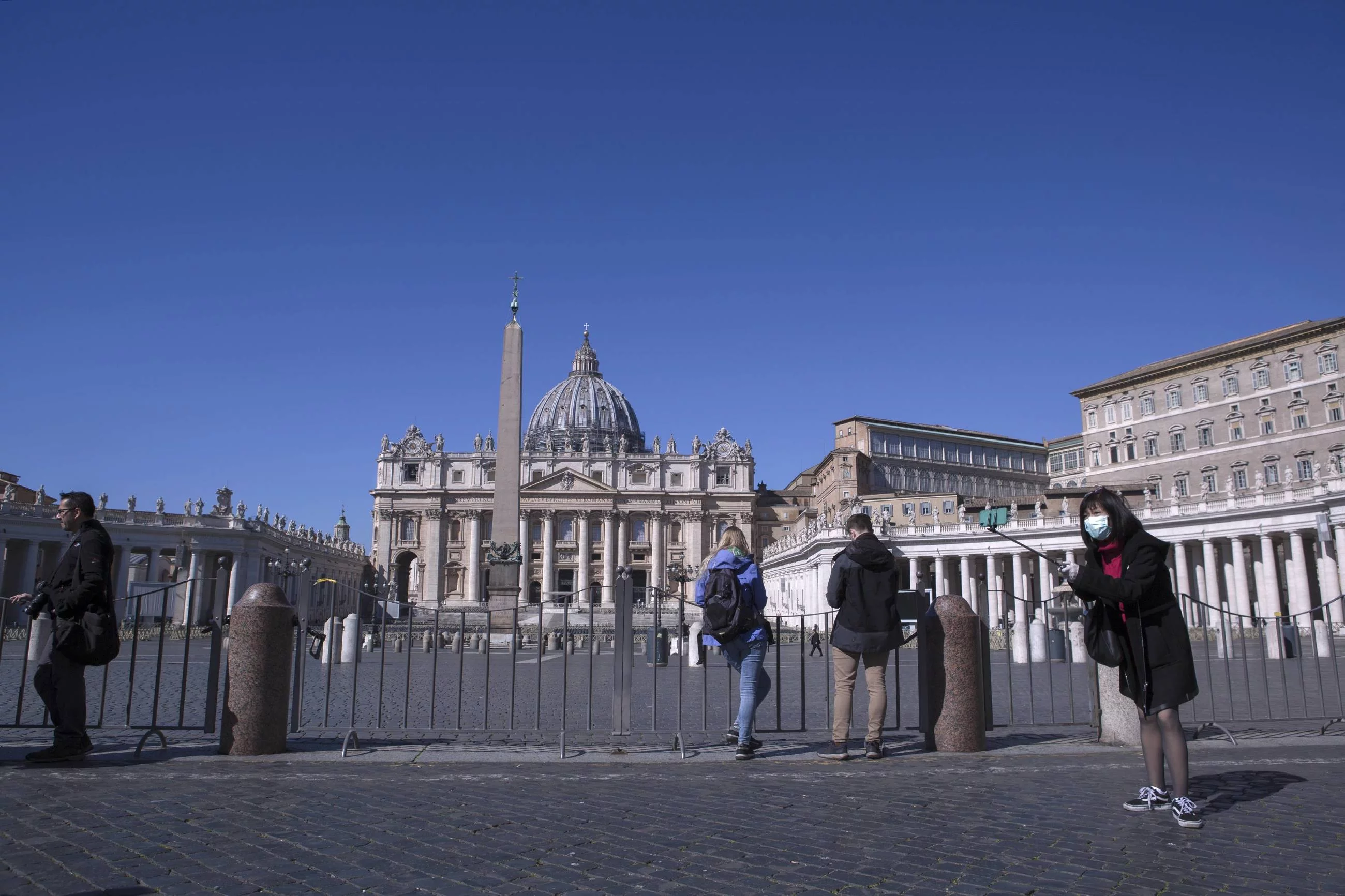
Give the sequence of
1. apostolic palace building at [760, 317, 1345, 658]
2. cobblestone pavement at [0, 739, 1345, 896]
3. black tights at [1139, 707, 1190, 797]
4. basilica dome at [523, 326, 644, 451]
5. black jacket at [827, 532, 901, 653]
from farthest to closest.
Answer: basilica dome at [523, 326, 644, 451], apostolic palace building at [760, 317, 1345, 658], black jacket at [827, 532, 901, 653], black tights at [1139, 707, 1190, 797], cobblestone pavement at [0, 739, 1345, 896]

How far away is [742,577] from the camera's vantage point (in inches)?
290

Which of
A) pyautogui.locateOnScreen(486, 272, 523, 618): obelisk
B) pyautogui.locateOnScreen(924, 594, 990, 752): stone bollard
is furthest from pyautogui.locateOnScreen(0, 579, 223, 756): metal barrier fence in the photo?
pyautogui.locateOnScreen(486, 272, 523, 618): obelisk

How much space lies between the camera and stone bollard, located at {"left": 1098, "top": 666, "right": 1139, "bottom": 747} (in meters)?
7.79

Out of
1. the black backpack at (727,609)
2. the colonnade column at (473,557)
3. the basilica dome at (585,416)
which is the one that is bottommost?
the black backpack at (727,609)

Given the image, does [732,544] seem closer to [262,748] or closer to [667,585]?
[262,748]

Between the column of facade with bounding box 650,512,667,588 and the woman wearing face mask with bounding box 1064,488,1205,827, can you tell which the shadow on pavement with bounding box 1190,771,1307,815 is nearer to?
the woman wearing face mask with bounding box 1064,488,1205,827

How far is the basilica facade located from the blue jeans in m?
78.0

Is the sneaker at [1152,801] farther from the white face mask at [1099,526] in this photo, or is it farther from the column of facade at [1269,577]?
the column of facade at [1269,577]

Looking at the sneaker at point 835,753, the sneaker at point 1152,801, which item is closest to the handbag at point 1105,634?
the sneaker at point 1152,801

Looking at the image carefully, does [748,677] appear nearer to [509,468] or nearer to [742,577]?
[742,577]

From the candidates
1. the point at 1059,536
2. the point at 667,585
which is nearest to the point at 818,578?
the point at 1059,536

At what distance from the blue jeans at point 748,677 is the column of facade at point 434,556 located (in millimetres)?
82399

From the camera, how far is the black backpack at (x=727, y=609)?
23.6 ft

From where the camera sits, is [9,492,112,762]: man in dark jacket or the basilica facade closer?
[9,492,112,762]: man in dark jacket
